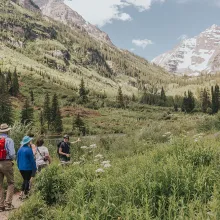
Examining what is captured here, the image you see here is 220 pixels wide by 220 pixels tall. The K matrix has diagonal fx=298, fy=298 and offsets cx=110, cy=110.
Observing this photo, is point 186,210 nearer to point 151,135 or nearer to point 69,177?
point 69,177

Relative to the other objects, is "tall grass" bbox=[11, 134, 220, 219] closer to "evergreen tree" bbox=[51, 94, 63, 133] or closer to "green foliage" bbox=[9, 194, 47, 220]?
"green foliage" bbox=[9, 194, 47, 220]

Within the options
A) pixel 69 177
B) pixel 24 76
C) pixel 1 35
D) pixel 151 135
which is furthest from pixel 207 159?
pixel 1 35

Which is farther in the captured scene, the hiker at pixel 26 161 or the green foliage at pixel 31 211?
the hiker at pixel 26 161

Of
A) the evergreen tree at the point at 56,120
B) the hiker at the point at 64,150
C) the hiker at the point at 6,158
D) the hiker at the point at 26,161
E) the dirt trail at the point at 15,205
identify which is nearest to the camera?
the dirt trail at the point at 15,205

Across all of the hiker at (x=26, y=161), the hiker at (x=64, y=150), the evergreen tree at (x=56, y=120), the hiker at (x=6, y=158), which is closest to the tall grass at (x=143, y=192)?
the hiker at (x=6, y=158)

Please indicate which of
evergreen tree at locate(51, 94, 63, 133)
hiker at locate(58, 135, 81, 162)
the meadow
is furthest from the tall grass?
evergreen tree at locate(51, 94, 63, 133)

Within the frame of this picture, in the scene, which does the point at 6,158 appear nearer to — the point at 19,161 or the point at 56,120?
the point at 19,161

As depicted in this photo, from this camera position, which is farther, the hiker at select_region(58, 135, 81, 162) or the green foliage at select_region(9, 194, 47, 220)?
the hiker at select_region(58, 135, 81, 162)

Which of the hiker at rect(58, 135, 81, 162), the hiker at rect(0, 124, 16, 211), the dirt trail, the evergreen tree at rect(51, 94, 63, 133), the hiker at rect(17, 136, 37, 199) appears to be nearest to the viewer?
the dirt trail

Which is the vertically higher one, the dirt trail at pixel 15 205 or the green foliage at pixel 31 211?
the green foliage at pixel 31 211

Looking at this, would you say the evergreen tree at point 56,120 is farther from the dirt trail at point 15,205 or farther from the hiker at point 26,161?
the hiker at point 26,161

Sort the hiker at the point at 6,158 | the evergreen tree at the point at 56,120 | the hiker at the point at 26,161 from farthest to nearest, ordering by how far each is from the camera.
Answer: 1. the evergreen tree at the point at 56,120
2. the hiker at the point at 26,161
3. the hiker at the point at 6,158

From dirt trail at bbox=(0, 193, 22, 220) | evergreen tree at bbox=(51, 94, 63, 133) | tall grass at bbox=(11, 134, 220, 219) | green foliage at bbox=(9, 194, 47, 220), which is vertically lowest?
dirt trail at bbox=(0, 193, 22, 220)

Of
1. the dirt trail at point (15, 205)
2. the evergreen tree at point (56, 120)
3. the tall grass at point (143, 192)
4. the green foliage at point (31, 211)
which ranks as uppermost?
the evergreen tree at point (56, 120)
